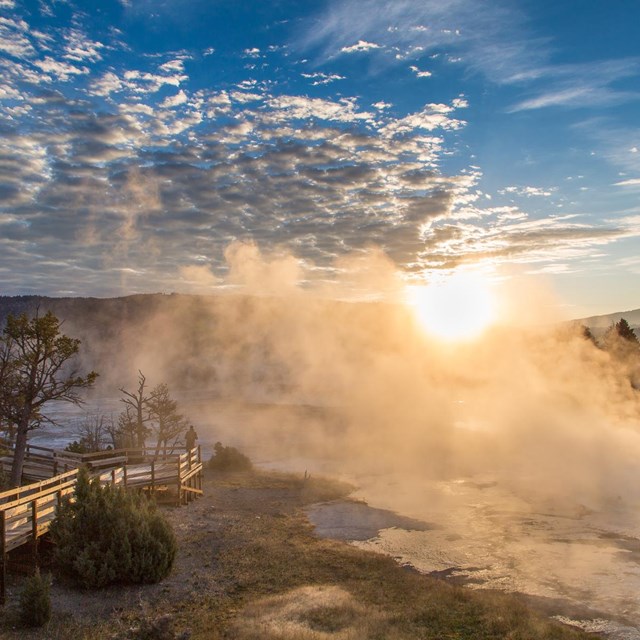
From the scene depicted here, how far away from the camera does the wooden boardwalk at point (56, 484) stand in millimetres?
10133

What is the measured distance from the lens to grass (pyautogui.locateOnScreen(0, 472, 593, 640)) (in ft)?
30.2

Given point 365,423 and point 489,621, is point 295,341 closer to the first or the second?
point 365,423

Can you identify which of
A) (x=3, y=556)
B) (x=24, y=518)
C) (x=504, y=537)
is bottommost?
(x=504, y=537)

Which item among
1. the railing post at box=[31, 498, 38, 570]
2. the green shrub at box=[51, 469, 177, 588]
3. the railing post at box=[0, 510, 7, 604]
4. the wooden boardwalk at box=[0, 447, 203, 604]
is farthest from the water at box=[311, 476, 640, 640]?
the railing post at box=[0, 510, 7, 604]

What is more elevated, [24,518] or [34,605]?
[24,518]

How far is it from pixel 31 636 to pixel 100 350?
84562 mm

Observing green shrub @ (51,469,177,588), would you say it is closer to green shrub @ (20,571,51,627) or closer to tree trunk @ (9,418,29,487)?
green shrub @ (20,571,51,627)

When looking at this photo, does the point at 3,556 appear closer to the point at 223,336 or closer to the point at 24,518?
the point at 24,518

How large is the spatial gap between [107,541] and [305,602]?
3987mm

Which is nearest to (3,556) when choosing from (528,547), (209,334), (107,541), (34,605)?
(34,605)

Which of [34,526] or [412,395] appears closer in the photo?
[34,526]

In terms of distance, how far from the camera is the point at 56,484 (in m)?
14.8

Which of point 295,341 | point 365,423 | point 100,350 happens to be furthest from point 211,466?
point 100,350

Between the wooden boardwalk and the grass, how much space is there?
6.65ft
